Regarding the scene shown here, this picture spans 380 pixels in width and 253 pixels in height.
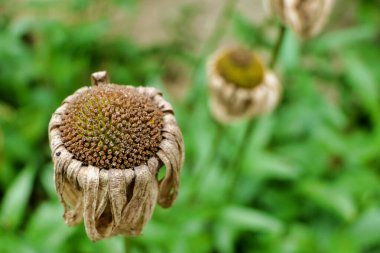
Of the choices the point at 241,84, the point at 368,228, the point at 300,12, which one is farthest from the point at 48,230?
the point at 368,228

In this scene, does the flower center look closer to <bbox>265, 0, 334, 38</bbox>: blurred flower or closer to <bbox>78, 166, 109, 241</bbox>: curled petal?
<bbox>265, 0, 334, 38</bbox>: blurred flower

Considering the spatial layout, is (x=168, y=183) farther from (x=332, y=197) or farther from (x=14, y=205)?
(x=332, y=197)

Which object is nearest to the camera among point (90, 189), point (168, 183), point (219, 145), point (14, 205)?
point (90, 189)

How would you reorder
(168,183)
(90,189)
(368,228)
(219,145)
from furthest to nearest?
1. (219,145)
2. (368,228)
3. (168,183)
4. (90,189)

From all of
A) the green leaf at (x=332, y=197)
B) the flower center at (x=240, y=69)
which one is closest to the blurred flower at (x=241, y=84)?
the flower center at (x=240, y=69)

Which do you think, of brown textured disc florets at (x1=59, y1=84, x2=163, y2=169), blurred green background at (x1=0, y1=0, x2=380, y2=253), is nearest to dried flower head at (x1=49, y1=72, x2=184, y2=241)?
brown textured disc florets at (x1=59, y1=84, x2=163, y2=169)

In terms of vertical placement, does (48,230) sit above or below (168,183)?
above

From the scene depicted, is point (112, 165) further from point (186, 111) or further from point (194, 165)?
point (186, 111)

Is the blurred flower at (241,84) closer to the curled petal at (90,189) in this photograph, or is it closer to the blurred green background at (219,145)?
the blurred green background at (219,145)
